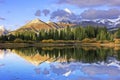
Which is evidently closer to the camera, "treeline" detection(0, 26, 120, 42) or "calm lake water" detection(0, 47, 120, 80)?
"calm lake water" detection(0, 47, 120, 80)

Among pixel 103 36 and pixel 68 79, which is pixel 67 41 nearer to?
pixel 103 36

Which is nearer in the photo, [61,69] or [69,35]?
[61,69]

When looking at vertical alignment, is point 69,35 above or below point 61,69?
above

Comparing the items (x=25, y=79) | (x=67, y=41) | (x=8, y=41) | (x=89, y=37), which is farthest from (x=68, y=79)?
(x=89, y=37)

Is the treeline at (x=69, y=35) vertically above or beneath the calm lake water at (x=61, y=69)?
above

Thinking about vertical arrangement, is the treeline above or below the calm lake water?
above

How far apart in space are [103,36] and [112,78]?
13604 centimetres

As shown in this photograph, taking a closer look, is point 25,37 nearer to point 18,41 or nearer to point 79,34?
point 18,41

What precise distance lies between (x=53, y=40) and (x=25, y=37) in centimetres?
1443

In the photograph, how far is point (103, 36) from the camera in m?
160

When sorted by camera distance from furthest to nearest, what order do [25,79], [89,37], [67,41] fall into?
[89,37], [67,41], [25,79]

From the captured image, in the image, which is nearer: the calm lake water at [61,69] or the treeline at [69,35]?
the calm lake water at [61,69]

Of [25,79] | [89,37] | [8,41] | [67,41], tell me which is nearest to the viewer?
[25,79]

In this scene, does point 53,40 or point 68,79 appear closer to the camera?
point 68,79
